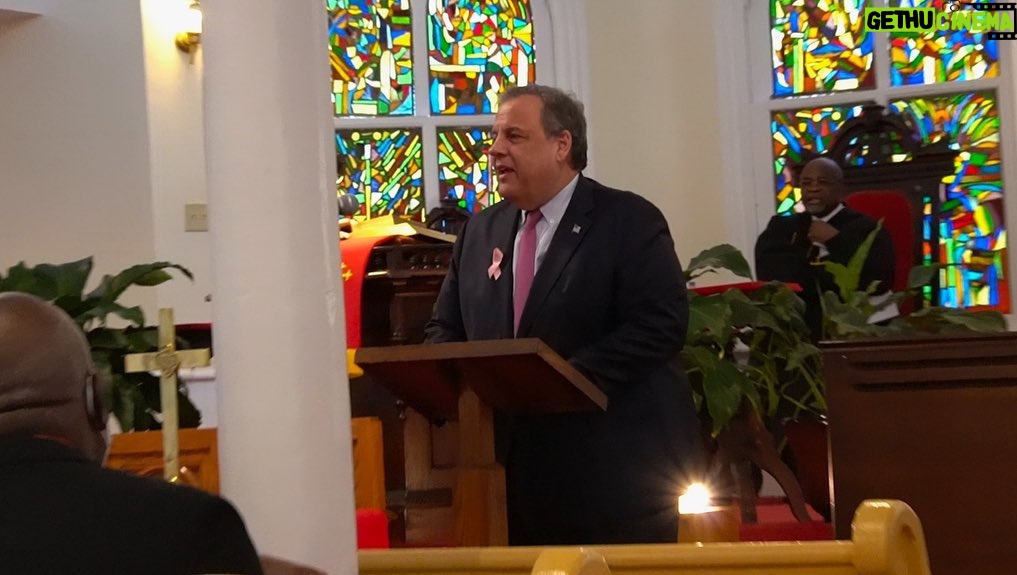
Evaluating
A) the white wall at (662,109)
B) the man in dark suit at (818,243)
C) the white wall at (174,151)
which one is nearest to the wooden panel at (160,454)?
the man in dark suit at (818,243)

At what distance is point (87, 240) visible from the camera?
7.92m

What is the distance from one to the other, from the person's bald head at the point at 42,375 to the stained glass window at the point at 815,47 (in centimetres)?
836

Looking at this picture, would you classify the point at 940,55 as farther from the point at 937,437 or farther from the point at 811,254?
the point at 937,437

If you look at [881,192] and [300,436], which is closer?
[300,436]

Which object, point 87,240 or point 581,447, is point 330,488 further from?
point 87,240

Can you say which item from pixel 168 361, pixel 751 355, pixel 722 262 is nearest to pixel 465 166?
pixel 722 262

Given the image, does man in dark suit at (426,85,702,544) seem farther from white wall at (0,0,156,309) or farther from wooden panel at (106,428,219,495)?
white wall at (0,0,156,309)

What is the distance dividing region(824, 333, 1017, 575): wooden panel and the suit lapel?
859mm

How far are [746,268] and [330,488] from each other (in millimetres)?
3929

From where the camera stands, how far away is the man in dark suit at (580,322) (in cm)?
336

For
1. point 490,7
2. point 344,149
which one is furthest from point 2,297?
point 490,7

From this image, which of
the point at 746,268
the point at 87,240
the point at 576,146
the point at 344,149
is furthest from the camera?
the point at 344,149

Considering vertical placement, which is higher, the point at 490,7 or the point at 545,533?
the point at 490,7

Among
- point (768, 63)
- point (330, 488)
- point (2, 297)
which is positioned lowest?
point (330, 488)
